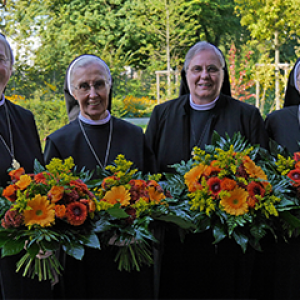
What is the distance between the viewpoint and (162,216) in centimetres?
208

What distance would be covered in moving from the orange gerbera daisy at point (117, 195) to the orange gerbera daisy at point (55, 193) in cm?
27

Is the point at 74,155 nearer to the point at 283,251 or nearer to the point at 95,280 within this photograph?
the point at 95,280

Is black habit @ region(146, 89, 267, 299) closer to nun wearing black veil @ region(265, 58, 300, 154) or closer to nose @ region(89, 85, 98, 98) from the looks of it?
nose @ region(89, 85, 98, 98)

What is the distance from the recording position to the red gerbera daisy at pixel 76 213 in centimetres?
186

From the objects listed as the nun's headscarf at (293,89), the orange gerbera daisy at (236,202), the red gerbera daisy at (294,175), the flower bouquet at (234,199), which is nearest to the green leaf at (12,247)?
the flower bouquet at (234,199)

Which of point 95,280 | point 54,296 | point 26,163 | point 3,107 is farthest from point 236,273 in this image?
point 3,107

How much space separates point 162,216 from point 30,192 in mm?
643

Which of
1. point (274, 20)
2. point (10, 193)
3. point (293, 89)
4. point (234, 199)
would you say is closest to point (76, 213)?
point (10, 193)

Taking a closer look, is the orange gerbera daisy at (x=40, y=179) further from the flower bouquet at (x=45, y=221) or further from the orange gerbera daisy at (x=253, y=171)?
the orange gerbera daisy at (x=253, y=171)

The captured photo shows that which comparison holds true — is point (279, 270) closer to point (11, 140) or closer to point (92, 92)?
point (92, 92)

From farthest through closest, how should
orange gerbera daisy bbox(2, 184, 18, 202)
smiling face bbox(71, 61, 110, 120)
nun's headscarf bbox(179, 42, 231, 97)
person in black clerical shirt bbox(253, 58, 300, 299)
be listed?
nun's headscarf bbox(179, 42, 231, 97)
smiling face bbox(71, 61, 110, 120)
person in black clerical shirt bbox(253, 58, 300, 299)
orange gerbera daisy bbox(2, 184, 18, 202)

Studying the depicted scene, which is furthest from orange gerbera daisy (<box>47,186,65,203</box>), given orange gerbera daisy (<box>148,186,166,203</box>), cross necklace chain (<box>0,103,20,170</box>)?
cross necklace chain (<box>0,103,20,170</box>)

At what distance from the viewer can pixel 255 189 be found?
2.12 m

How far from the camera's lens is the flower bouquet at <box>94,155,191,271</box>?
78.2 inches
